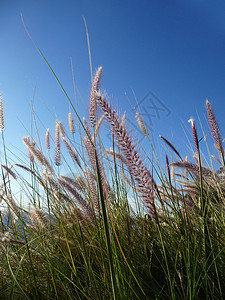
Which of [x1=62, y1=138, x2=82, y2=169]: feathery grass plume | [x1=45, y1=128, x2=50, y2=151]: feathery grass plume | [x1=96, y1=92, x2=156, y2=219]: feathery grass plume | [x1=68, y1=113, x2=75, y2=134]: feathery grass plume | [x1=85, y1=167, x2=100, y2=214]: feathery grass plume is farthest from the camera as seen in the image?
[x1=45, y1=128, x2=50, y2=151]: feathery grass plume

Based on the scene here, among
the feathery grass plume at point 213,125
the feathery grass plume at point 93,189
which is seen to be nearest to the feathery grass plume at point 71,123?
the feathery grass plume at point 93,189

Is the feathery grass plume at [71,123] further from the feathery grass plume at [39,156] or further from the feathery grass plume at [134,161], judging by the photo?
the feathery grass plume at [134,161]

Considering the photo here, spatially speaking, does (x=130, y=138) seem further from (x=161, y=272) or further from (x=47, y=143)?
(x=47, y=143)

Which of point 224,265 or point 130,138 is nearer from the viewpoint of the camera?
point 130,138

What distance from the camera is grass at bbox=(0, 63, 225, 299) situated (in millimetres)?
1007

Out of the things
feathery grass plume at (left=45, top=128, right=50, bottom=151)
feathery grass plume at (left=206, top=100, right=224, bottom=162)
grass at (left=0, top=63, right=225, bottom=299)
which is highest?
feathery grass plume at (left=45, top=128, right=50, bottom=151)

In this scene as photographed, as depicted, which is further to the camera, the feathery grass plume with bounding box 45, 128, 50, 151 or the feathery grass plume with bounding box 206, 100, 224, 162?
the feathery grass plume with bounding box 45, 128, 50, 151

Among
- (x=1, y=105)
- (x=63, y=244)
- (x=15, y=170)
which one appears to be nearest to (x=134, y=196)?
(x=63, y=244)

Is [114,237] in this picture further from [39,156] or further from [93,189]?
[39,156]

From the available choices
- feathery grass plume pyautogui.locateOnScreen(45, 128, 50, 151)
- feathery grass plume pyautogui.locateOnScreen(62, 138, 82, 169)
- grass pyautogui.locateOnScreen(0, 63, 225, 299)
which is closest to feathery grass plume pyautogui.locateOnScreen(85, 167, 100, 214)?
grass pyautogui.locateOnScreen(0, 63, 225, 299)

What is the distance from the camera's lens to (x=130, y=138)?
3.38 feet

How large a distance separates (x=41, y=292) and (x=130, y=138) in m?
0.98

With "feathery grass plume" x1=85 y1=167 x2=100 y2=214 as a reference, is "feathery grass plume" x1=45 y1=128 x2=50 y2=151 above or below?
above

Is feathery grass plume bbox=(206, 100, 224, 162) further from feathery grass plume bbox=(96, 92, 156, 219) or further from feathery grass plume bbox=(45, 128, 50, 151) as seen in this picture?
feathery grass plume bbox=(45, 128, 50, 151)
